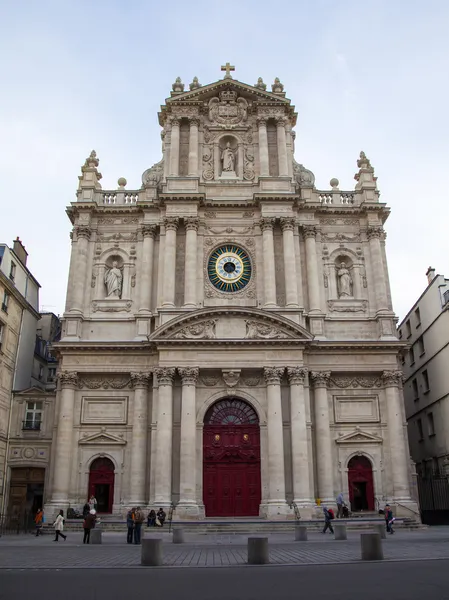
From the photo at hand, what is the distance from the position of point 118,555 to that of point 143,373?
16.5 m

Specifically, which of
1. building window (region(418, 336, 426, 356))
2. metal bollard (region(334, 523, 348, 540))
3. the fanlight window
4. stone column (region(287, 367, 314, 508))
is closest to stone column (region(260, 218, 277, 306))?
stone column (region(287, 367, 314, 508))

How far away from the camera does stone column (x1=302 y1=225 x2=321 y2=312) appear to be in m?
36.5

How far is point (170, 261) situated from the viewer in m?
36.4

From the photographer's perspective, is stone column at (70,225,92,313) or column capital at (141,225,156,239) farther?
column capital at (141,225,156,239)

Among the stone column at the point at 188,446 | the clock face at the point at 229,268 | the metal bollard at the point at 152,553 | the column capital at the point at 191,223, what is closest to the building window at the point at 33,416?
the stone column at the point at 188,446

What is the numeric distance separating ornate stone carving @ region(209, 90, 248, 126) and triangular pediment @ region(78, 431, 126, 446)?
22366 millimetres

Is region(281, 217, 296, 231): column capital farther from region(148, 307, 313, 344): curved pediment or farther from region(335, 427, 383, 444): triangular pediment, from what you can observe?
region(335, 427, 383, 444): triangular pediment

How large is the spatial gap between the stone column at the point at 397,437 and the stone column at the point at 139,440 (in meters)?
13.9

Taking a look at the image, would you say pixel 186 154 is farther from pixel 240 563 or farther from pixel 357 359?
pixel 240 563

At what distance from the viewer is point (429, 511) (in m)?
36.4

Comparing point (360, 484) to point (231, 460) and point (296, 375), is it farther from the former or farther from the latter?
point (231, 460)

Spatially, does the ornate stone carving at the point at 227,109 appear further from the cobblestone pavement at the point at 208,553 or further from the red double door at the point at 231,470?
the cobblestone pavement at the point at 208,553

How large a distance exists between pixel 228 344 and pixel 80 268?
10.8 metres

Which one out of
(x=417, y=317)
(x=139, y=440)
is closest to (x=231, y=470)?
(x=139, y=440)
